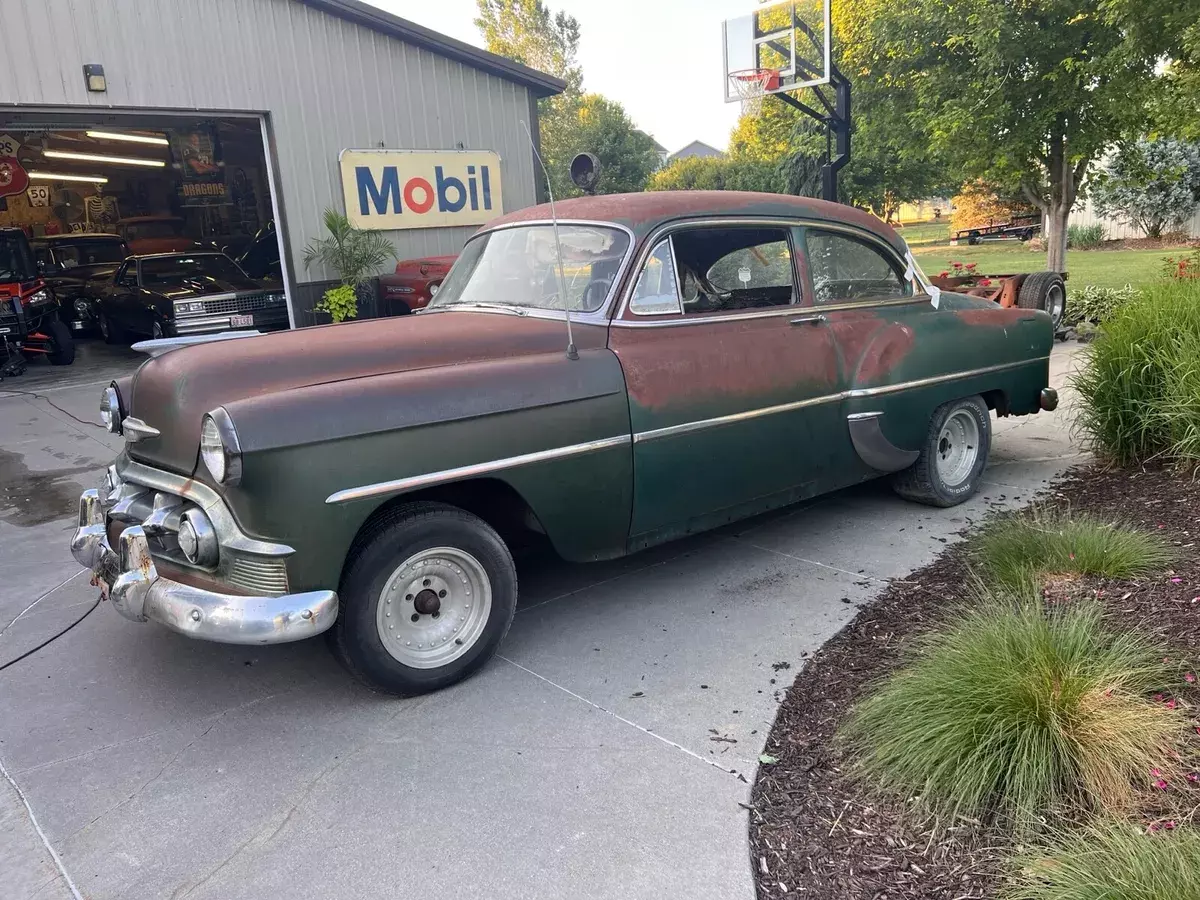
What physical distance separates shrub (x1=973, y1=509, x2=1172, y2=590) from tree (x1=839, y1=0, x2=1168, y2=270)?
24.7 ft

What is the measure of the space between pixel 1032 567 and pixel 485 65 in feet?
38.5

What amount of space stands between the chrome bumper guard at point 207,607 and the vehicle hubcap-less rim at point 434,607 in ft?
1.12

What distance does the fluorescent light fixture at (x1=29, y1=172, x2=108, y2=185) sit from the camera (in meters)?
18.6

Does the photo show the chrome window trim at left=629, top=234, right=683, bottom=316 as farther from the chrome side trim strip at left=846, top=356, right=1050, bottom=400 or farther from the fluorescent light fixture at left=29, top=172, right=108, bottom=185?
the fluorescent light fixture at left=29, top=172, right=108, bottom=185

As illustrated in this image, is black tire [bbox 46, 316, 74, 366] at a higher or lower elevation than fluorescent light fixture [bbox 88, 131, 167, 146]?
lower

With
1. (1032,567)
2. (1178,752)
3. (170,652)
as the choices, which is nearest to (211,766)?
(170,652)

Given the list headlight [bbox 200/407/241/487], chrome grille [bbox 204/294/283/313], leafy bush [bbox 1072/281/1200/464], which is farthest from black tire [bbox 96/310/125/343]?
leafy bush [bbox 1072/281/1200/464]

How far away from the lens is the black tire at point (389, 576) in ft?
11.1

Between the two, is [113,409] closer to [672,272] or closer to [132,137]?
[672,272]

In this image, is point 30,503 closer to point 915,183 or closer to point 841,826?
point 841,826

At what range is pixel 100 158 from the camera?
17578mm

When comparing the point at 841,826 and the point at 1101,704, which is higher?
the point at 1101,704

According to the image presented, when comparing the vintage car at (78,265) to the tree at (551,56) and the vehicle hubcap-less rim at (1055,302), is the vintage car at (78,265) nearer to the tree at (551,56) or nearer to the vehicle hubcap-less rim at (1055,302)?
the vehicle hubcap-less rim at (1055,302)

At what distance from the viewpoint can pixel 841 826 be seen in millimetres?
2689
